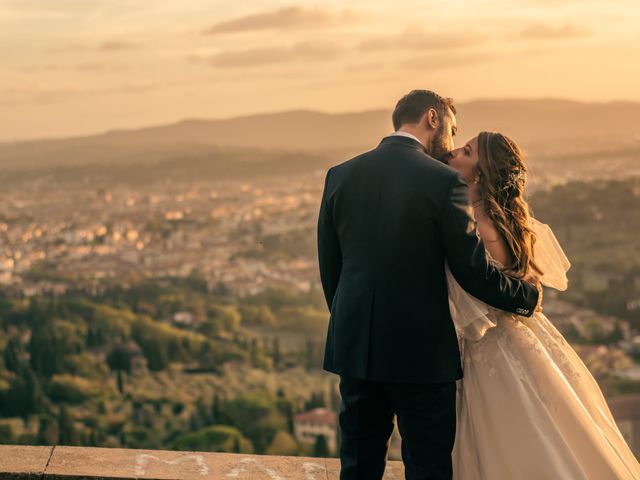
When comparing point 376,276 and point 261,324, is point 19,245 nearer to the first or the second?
point 261,324

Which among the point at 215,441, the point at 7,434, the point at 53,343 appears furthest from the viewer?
the point at 53,343

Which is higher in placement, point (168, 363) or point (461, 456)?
point (461, 456)

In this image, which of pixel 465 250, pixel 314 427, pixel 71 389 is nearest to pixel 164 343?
pixel 71 389

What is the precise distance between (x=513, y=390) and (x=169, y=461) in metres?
1.14

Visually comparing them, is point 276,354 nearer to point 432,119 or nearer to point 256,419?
point 256,419

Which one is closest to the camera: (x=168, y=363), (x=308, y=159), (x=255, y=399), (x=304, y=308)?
(x=255, y=399)

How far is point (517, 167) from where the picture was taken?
2715 millimetres

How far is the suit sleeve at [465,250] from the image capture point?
2.31m

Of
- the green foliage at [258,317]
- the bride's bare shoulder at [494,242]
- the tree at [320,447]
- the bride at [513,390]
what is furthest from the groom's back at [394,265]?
the green foliage at [258,317]

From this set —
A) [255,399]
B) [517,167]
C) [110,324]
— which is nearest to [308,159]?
[110,324]

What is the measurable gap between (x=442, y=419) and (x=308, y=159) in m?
88.1

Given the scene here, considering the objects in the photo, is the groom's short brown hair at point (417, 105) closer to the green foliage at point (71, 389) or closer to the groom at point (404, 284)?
the groom at point (404, 284)

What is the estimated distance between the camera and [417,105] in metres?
2.47

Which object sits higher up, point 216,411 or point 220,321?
point 220,321
